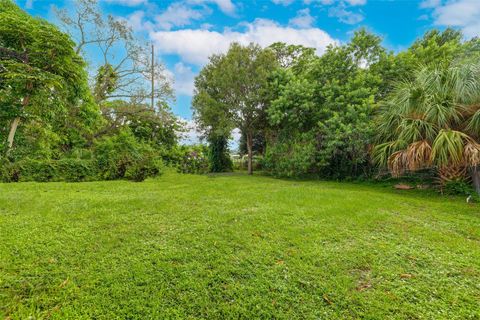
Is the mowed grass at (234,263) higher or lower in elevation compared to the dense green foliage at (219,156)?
lower

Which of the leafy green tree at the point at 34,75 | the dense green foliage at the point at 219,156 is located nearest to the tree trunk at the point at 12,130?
the leafy green tree at the point at 34,75

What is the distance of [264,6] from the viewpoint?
7.71m

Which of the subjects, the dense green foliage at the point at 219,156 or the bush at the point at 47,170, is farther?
the dense green foliage at the point at 219,156

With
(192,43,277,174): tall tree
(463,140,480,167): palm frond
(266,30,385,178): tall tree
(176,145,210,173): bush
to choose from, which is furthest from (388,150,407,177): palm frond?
(176,145,210,173): bush

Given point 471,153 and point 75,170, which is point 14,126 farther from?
point 471,153

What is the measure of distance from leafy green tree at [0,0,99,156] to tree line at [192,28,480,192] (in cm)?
492

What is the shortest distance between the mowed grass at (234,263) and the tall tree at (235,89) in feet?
22.9

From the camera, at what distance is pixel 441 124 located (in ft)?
16.5

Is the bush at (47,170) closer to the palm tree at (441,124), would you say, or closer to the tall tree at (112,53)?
the tall tree at (112,53)

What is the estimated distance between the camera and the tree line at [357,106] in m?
4.97

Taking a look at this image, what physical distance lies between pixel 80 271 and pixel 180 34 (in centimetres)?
936

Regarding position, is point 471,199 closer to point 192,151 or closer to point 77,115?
point 192,151

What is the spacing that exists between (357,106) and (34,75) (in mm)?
10119

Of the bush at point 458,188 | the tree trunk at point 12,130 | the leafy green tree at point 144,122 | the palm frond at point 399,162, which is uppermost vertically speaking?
the leafy green tree at point 144,122
